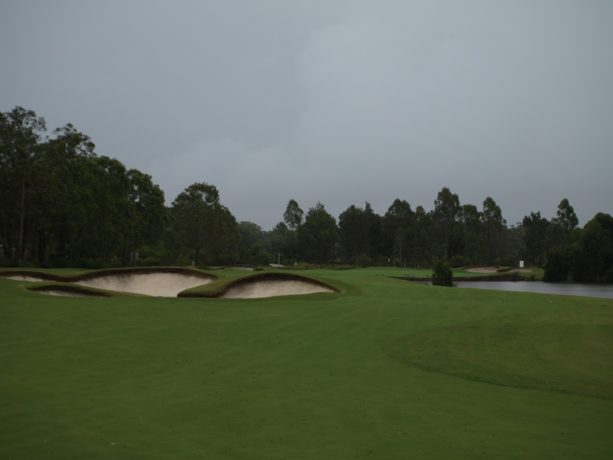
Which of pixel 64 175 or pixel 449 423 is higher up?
pixel 64 175

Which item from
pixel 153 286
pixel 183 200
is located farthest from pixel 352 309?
pixel 183 200

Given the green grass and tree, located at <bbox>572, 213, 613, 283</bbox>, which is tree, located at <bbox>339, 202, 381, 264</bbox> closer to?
tree, located at <bbox>572, 213, 613, 283</bbox>

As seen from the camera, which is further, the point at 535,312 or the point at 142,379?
the point at 535,312

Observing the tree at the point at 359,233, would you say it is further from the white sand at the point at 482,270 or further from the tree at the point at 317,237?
the white sand at the point at 482,270

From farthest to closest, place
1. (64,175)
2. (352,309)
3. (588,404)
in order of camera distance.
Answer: (64,175)
(352,309)
(588,404)

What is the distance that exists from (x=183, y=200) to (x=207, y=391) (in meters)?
73.4

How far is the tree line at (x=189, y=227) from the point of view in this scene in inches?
1889

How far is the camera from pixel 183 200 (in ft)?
265

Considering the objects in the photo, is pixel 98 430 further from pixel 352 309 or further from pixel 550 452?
pixel 352 309

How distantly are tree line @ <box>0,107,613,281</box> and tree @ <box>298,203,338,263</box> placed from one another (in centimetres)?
24

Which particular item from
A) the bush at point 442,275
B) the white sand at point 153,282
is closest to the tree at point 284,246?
the bush at point 442,275

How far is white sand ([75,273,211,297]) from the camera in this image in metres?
33.6

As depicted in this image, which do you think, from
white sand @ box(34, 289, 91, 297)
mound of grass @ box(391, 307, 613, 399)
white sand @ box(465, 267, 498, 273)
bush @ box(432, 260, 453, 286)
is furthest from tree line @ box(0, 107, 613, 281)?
mound of grass @ box(391, 307, 613, 399)

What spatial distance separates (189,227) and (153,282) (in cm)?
4215
